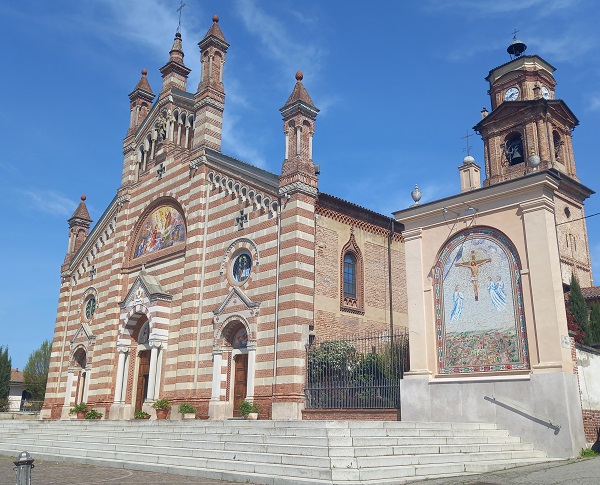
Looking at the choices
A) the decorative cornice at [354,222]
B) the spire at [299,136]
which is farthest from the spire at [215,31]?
the decorative cornice at [354,222]

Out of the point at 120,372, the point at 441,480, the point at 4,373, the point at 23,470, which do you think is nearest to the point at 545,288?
the point at 441,480

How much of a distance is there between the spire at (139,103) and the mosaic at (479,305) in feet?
70.1

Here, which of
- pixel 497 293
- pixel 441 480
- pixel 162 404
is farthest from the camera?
pixel 162 404

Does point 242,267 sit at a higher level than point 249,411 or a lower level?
higher

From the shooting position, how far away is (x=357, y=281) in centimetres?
2331

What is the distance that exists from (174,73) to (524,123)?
22.2 meters

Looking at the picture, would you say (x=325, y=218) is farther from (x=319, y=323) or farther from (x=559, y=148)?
(x=559, y=148)

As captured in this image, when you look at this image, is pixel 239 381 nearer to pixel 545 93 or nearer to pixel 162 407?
pixel 162 407

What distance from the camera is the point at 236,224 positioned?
23.3 m

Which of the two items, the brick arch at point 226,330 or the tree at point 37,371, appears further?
the tree at point 37,371

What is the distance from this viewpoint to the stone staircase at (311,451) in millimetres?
10156

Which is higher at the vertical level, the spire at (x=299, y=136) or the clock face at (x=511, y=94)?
the clock face at (x=511, y=94)

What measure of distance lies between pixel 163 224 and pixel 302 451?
1863 cm

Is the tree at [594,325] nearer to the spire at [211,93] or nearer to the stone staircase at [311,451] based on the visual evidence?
the stone staircase at [311,451]
